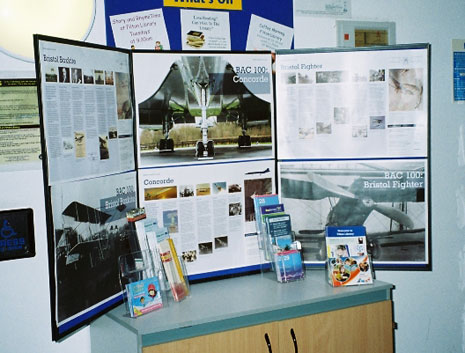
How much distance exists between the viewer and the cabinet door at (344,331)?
2.28m

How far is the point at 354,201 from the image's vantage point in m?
2.70

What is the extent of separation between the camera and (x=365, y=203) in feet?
8.86

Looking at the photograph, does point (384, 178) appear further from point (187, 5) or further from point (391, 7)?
point (187, 5)

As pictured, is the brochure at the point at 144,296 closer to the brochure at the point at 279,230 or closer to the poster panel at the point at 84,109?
the poster panel at the point at 84,109

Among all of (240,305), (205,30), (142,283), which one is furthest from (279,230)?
(205,30)

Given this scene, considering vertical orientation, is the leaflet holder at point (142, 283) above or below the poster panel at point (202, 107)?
below

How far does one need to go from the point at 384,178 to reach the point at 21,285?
1621 mm

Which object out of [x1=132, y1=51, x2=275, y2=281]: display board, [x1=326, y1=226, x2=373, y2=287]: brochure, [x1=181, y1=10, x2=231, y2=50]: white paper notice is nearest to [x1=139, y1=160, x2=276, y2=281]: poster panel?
[x1=132, y1=51, x2=275, y2=281]: display board

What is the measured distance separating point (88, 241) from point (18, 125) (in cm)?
55

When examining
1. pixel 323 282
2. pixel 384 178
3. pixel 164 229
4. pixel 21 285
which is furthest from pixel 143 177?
pixel 384 178

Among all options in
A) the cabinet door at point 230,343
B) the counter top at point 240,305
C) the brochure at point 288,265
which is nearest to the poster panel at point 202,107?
the brochure at point 288,265

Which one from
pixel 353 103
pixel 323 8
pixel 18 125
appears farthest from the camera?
pixel 323 8

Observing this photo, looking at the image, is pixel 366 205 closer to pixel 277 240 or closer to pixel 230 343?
pixel 277 240

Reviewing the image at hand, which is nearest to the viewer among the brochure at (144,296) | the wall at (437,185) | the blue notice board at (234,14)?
the brochure at (144,296)
